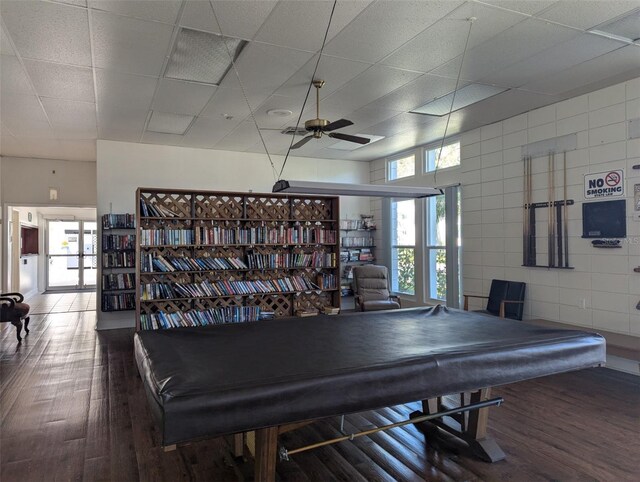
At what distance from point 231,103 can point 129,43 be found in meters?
1.63

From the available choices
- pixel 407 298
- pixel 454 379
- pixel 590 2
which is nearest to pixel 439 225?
pixel 407 298

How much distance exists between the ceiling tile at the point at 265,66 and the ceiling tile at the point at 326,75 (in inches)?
3.1

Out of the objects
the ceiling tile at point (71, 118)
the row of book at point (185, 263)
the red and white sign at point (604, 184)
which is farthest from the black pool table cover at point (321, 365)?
the ceiling tile at point (71, 118)

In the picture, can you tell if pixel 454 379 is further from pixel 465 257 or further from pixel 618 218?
pixel 465 257

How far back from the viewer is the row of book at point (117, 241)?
688cm

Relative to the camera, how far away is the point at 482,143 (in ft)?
20.4

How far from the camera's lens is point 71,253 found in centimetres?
1273

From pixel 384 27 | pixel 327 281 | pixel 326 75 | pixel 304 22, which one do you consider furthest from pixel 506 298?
pixel 304 22

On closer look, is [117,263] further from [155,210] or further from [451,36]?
[451,36]

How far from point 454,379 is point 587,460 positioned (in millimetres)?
1294

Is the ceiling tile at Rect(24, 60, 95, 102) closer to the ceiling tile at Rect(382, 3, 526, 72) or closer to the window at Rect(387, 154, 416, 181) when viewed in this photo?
the ceiling tile at Rect(382, 3, 526, 72)

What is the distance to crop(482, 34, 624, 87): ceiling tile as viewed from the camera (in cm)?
364

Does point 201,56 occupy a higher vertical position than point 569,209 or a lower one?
higher

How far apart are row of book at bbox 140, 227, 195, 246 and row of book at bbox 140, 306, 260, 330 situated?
2.83ft
